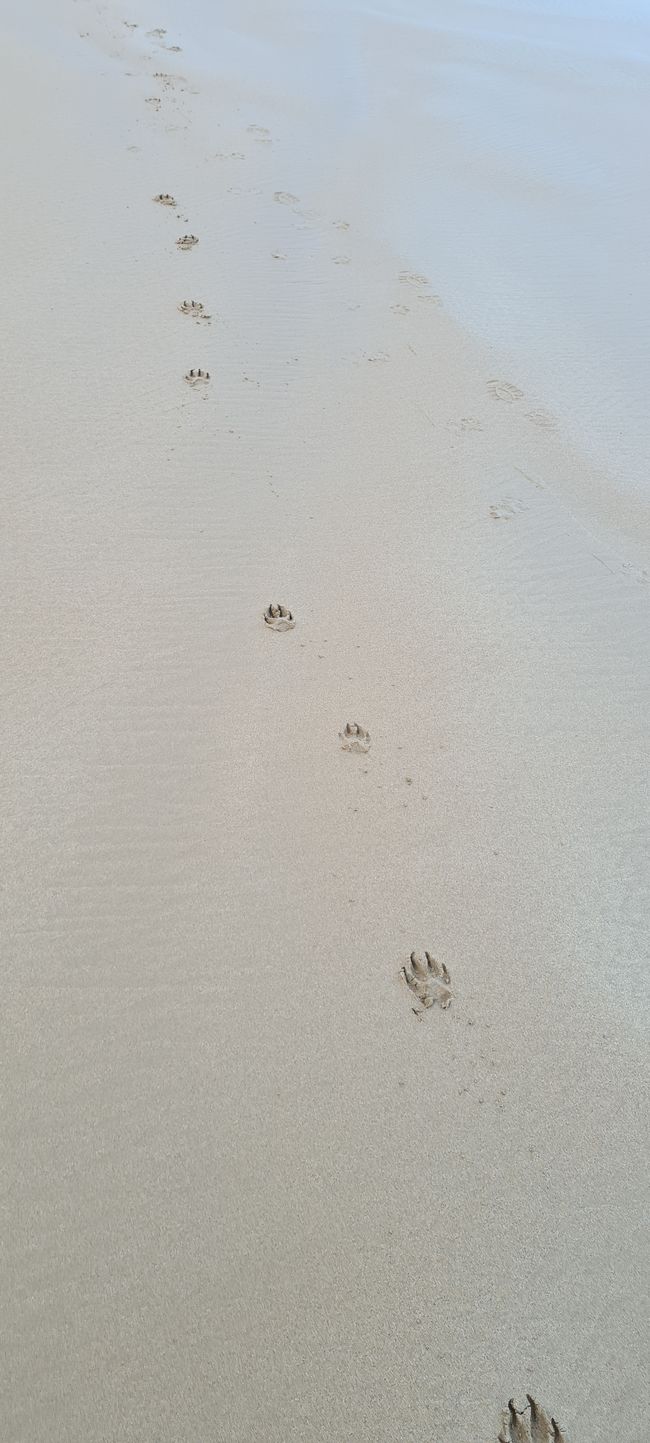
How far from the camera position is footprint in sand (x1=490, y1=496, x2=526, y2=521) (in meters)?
4.00

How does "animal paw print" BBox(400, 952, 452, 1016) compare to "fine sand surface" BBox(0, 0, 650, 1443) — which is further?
"animal paw print" BBox(400, 952, 452, 1016)

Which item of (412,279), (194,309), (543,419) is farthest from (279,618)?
(412,279)

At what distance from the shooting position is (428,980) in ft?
7.69

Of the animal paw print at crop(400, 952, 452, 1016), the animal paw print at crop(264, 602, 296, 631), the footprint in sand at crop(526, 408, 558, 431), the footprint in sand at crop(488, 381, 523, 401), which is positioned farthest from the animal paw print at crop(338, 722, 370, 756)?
the footprint in sand at crop(488, 381, 523, 401)

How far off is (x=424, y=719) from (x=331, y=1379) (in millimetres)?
1840

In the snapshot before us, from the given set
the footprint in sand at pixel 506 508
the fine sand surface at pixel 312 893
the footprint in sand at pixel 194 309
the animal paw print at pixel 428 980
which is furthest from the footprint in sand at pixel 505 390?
the animal paw print at pixel 428 980

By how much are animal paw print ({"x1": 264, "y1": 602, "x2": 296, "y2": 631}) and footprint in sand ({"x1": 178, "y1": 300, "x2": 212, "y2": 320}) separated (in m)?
2.65

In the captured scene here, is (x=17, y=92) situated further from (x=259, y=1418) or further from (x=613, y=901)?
(x=259, y=1418)

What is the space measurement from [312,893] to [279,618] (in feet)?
3.91

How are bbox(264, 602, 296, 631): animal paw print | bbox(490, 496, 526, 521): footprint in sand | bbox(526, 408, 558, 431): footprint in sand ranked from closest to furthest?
bbox(264, 602, 296, 631): animal paw print < bbox(490, 496, 526, 521): footprint in sand < bbox(526, 408, 558, 431): footprint in sand

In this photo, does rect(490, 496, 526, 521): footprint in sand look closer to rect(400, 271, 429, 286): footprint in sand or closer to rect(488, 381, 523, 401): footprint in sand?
rect(488, 381, 523, 401): footprint in sand

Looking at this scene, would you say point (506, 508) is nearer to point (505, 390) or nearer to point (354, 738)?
point (505, 390)

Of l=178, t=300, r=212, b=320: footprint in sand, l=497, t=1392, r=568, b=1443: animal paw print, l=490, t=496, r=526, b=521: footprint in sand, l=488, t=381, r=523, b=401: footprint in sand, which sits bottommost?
l=497, t=1392, r=568, b=1443: animal paw print

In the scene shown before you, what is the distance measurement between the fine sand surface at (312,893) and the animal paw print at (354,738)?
30mm
